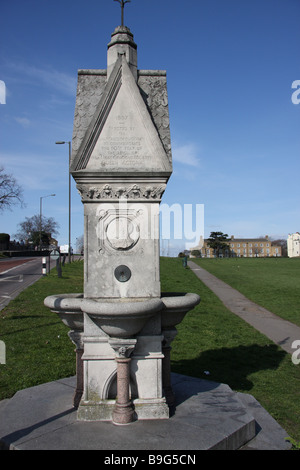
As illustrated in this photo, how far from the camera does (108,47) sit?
4.96 m

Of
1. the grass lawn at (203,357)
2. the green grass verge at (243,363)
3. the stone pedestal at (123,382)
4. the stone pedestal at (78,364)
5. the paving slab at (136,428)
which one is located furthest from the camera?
the grass lawn at (203,357)

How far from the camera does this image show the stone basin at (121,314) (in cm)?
380

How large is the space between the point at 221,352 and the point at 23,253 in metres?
55.3

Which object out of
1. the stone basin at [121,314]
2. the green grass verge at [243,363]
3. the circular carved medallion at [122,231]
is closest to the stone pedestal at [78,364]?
the stone basin at [121,314]

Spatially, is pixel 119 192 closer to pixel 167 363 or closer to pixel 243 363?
pixel 167 363

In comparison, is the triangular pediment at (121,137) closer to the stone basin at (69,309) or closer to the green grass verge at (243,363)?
the stone basin at (69,309)

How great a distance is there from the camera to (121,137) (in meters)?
4.59

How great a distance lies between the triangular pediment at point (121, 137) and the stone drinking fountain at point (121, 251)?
1cm

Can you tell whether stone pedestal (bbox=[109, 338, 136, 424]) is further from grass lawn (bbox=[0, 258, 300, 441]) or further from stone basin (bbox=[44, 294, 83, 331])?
grass lawn (bbox=[0, 258, 300, 441])

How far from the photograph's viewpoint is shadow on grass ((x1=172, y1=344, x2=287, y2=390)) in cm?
666

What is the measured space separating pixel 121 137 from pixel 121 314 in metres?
2.17

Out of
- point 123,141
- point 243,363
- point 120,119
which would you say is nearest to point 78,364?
point 123,141

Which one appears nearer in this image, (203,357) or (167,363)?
(167,363)
